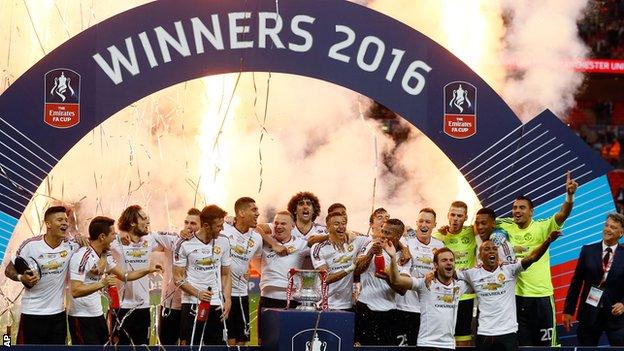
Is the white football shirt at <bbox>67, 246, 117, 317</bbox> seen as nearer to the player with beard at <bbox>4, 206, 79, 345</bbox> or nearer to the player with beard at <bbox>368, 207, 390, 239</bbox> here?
the player with beard at <bbox>4, 206, 79, 345</bbox>

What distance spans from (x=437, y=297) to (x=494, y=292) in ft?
1.52

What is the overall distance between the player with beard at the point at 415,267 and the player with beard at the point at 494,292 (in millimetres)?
467

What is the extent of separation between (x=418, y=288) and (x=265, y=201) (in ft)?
14.8

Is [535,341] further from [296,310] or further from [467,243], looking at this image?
[296,310]

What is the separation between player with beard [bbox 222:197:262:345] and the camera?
955cm

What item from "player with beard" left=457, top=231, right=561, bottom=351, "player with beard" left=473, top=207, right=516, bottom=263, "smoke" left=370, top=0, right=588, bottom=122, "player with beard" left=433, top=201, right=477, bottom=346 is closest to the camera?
"player with beard" left=457, top=231, right=561, bottom=351

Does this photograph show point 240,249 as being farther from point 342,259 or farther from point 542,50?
point 542,50

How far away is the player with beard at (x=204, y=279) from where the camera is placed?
9.25 metres

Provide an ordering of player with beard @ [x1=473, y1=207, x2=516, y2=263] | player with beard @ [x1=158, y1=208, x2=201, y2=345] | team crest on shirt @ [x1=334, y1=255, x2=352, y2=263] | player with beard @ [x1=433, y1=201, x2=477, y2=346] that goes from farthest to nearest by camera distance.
→ 1. player with beard @ [x1=433, y1=201, x2=477, y2=346]
2. player with beard @ [x1=158, y1=208, x2=201, y2=345]
3. team crest on shirt @ [x1=334, y1=255, x2=352, y2=263]
4. player with beard @ [x1=473, y1=207, x2=516, y2=263]

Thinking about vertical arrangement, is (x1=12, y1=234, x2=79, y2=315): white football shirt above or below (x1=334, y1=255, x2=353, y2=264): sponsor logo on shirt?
below

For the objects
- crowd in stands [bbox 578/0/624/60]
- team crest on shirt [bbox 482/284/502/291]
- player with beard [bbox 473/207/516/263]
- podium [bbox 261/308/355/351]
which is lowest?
podium [bbox 261/308/355/351]

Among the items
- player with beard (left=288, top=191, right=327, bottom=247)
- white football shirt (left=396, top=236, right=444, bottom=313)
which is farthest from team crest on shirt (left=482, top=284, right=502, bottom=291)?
player with beard (left=288, top=191, right=327, bottom=247)

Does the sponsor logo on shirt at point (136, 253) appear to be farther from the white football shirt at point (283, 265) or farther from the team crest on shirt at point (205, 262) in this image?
the white football shirt at point (283, 265)

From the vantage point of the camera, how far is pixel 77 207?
11.8 metres
